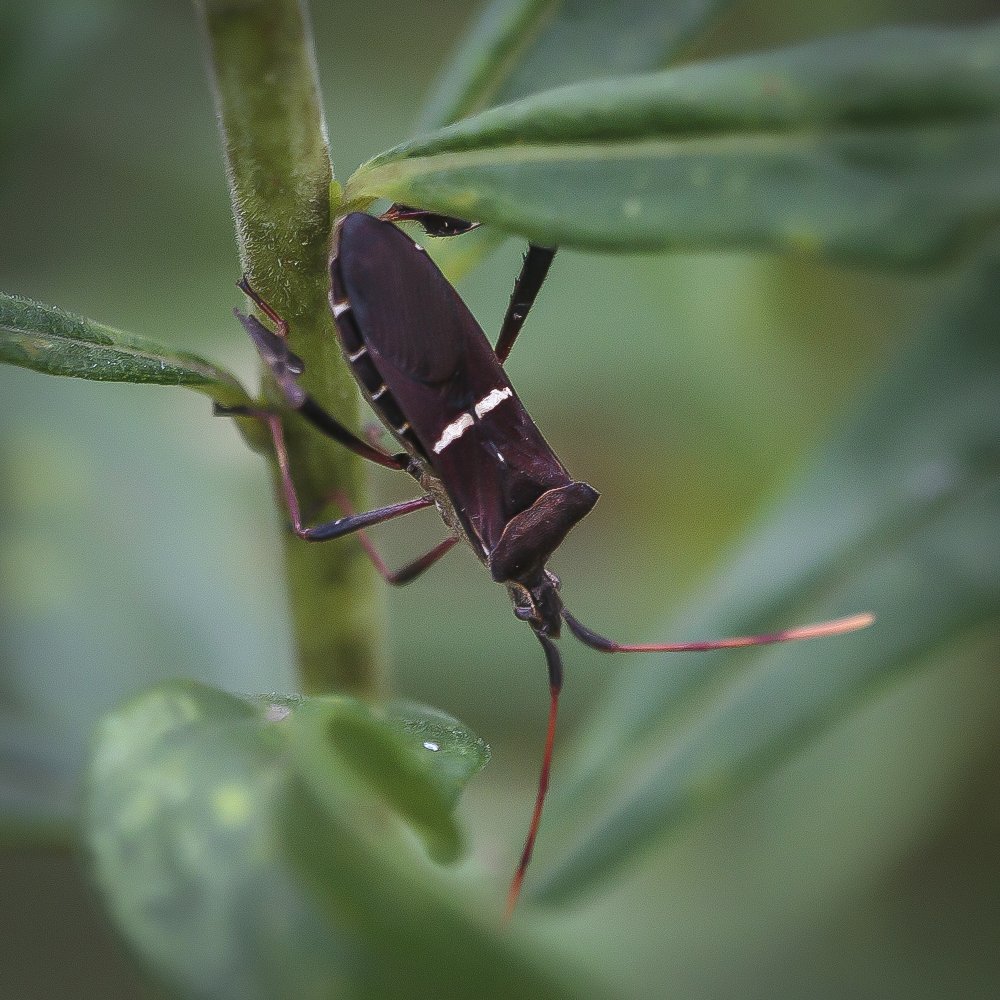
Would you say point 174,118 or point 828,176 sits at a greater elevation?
point 174,118

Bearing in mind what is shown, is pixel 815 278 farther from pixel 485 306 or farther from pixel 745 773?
pixel 745 773

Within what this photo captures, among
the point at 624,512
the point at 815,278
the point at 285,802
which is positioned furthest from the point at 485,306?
the point at 285,802

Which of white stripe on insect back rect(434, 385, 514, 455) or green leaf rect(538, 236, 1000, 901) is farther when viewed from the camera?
white stripe on insect back rect(434, 385, 514, 455)

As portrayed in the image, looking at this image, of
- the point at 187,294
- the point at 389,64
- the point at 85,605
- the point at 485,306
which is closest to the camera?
the point at 85,605

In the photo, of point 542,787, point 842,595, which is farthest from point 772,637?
point 542,787

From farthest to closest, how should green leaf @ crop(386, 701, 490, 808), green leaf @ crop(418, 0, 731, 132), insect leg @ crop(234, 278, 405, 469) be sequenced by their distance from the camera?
1. green leaf @ crop(418, 0, 731, 132)
2. insect leg @ crop(234, 278, 405, 469)
3. green leaf @ crop(386, 701, 490, 808)

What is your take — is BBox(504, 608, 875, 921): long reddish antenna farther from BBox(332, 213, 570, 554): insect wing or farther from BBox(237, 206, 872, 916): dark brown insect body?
BBox(332, 213, 570, 554): insect wing

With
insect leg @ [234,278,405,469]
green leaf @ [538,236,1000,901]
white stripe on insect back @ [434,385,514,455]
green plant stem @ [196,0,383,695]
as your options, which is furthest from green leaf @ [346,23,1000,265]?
white stripe on insect back @ [434,385,514,455]
